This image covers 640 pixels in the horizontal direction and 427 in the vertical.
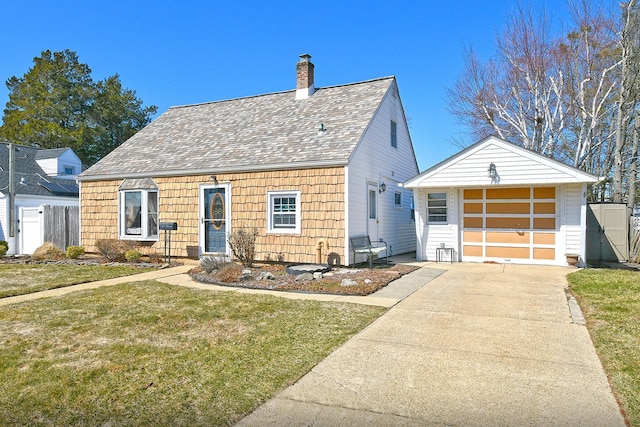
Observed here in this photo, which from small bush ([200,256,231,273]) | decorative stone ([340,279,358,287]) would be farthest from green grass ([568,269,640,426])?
small bush ([200,256,231,273])

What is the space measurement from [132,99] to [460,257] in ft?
120

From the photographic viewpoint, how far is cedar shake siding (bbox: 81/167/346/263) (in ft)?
36.4

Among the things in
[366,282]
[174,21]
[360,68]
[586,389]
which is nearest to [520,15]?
[360,68]

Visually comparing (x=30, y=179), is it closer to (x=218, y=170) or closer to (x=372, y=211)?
(x=218, y=170)

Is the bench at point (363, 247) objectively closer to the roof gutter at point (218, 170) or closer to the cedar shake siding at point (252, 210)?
the cedar shake siding at point (252, 210)

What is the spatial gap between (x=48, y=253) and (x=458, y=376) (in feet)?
48.7

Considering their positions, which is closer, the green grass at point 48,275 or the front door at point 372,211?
the green grass at point 48,275

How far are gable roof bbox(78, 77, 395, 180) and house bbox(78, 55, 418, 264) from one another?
46 millimetres

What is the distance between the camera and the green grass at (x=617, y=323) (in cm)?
352

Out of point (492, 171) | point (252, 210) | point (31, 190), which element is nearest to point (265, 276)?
point (252, 210)

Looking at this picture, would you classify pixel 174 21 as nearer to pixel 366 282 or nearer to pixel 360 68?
pixel 366 282

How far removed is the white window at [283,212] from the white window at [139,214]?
14.2 ft

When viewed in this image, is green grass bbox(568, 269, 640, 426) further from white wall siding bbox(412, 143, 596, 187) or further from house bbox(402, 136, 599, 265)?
white wall siding bbox(412, 143, 596, 187)

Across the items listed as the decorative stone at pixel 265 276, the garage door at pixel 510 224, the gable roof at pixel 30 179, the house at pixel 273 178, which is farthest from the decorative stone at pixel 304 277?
the gable roof at pixel 30 179
